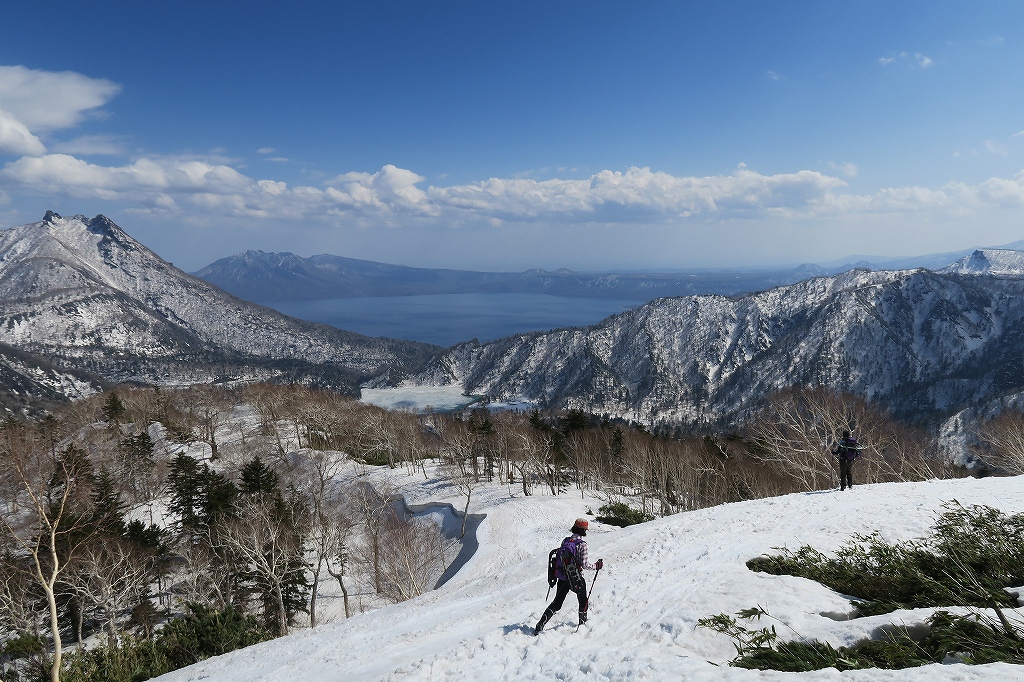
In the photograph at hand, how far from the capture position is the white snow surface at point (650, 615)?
906 cm

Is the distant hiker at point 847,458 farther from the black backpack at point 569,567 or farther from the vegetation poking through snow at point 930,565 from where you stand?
the black backpack at point 569,567

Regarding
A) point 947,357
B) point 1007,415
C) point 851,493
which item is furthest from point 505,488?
point 947,357

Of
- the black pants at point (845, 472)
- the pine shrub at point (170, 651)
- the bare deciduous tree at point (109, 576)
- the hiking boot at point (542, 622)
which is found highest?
the hiking boot at point (542, 622)

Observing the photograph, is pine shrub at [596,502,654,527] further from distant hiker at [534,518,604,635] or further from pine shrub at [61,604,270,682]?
pine shrub at [61,604,270,682]

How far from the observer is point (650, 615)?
1134 centimetres

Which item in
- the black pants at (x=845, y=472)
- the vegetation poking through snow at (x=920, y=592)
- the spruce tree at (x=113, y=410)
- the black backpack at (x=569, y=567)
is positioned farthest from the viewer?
the spruce tree at (x=113, y=410)

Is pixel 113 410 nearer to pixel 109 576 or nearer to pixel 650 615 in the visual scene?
pixel 109 576

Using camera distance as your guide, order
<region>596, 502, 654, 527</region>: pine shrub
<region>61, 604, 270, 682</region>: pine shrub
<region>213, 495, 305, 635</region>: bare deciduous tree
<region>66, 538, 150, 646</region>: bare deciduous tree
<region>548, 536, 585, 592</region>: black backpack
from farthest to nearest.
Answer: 1. <region>596, 502, 654, 527</region>: pine shrub
2. <region>66, 538, 150, 646</region>: bare deciduous tree
3. <region>213, 495, 305, 635</region>: bare deciduous tree
4. <region>61, 604, 270, 682</region>: pine shrub
5. <region>548, 536, 585, 592</region>: black backpack

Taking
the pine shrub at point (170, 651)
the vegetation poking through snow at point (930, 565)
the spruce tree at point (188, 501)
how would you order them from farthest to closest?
the spruce tree at point (188, 501)
the pine shrub at point (170, 651)
the vegetation poking through snow at point (930, 565)

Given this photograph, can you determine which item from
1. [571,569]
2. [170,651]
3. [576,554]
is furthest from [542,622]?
[170,651]

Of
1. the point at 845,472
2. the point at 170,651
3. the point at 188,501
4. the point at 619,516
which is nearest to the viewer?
the point at 170,651

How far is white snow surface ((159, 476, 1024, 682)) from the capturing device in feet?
29.7

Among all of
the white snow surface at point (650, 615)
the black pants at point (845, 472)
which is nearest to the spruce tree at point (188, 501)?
the white snow surface at point (650, 615)

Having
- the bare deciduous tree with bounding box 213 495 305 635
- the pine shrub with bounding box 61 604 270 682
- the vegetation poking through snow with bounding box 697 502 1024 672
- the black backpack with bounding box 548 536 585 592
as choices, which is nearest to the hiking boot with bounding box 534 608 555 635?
the black backpack with bounding box 548 536 585 592
